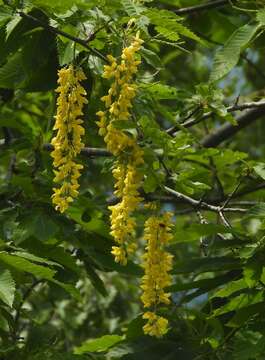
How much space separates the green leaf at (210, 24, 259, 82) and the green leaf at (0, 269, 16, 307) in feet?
3.48

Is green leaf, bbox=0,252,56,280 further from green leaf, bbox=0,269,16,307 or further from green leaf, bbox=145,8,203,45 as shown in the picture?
green leaf, bbox=145,8,203,45

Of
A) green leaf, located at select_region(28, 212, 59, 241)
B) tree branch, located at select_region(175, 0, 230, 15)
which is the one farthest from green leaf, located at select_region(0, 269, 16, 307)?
tree branch, located at select_region(175, 0, 230, 15)

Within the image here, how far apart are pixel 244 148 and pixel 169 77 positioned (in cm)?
127

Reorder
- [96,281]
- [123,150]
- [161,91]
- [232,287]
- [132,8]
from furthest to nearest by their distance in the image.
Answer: [96,281]
[161,91]
[232,287]
[132,8]
[123,150]

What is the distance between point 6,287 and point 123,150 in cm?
76

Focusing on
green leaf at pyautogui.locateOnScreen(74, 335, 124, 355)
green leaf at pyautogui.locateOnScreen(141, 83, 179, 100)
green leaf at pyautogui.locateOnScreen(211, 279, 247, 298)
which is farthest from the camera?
green leaf at pyautogui.locateOnScreen(74, 335, 124, 355)

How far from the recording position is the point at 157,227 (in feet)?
9.68

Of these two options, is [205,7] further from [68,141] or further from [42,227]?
[68,141]

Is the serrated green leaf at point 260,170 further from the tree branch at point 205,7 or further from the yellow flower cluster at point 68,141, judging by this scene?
the tree branch at point 205,7

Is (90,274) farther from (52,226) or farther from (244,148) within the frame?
(244,148)

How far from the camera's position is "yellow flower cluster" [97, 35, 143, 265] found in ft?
9.17

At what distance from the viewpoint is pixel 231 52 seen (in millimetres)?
3553

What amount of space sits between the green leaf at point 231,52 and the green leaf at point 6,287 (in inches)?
41.7

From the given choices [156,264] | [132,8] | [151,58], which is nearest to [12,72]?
[151,58]
